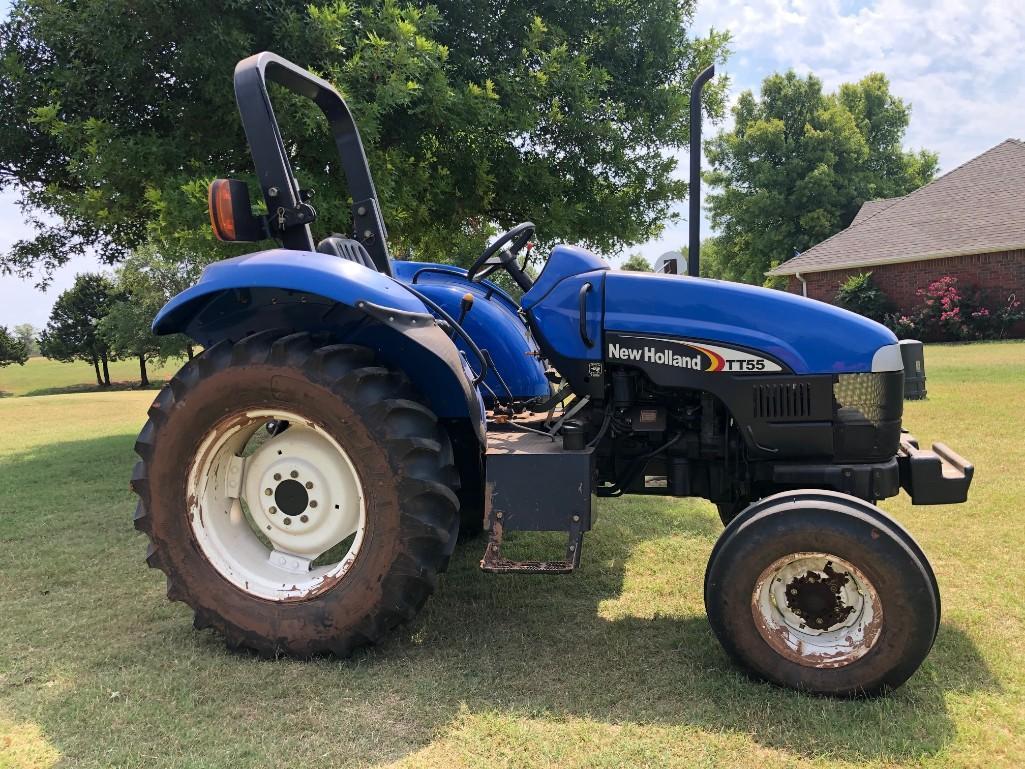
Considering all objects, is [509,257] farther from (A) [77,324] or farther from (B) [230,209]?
(A) [77,324]

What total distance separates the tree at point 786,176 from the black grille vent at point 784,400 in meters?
31.0

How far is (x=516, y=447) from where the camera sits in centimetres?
296

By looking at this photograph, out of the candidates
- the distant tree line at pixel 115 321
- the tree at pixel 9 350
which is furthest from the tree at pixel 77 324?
the tree at pixel 9 350

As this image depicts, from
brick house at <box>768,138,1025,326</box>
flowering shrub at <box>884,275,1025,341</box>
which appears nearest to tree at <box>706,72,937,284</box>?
brick house at <box>768,138,1025,326</box>

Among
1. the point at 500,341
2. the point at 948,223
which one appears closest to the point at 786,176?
the point at 948,223

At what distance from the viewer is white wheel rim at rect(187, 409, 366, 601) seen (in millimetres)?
2861

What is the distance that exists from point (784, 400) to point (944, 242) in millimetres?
23086

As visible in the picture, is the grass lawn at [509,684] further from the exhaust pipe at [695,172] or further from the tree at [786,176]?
the tree at [786,176]

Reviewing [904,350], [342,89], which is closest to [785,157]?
[342,89]

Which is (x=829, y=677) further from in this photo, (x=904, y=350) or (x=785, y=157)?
(x=785, y=157)

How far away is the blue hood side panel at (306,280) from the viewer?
268 centimetres

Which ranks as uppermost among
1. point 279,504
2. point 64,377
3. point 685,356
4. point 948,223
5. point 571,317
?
point 948,223

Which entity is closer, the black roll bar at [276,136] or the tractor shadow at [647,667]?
the tractor shadow at [647,667]

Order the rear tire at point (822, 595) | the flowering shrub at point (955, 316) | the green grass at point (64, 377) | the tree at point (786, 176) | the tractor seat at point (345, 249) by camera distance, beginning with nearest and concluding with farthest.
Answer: the rear tire at point (822, 595), the tractor seat at point (345, 249), the flowering shrub at point (955, 316), the tree at point (786, 176), the green grass at point (64, 377)
